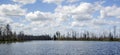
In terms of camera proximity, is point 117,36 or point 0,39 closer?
point 0,39

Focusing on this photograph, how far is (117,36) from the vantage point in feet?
648

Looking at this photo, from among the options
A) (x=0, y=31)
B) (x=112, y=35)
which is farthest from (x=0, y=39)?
(x=112, y=35)

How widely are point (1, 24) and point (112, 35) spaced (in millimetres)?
97134

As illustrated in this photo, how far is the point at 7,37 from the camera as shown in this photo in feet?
508

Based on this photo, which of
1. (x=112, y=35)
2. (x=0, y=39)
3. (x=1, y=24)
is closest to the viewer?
(x=0, y=39)

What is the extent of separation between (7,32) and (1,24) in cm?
719

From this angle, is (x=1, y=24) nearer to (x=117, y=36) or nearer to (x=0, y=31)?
(x=0, y=31)

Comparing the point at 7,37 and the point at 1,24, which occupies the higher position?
the point at 1,24

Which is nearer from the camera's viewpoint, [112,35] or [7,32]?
[7,32]

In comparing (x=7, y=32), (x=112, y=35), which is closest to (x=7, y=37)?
(x=7, y=32)

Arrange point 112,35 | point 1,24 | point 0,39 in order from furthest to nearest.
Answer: point 112,35 → point 1,24 → point 0,39

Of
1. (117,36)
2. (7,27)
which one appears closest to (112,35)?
(117,36)

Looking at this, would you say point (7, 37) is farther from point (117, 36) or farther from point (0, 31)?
point (117, 36)

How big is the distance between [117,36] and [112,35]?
317 inches
